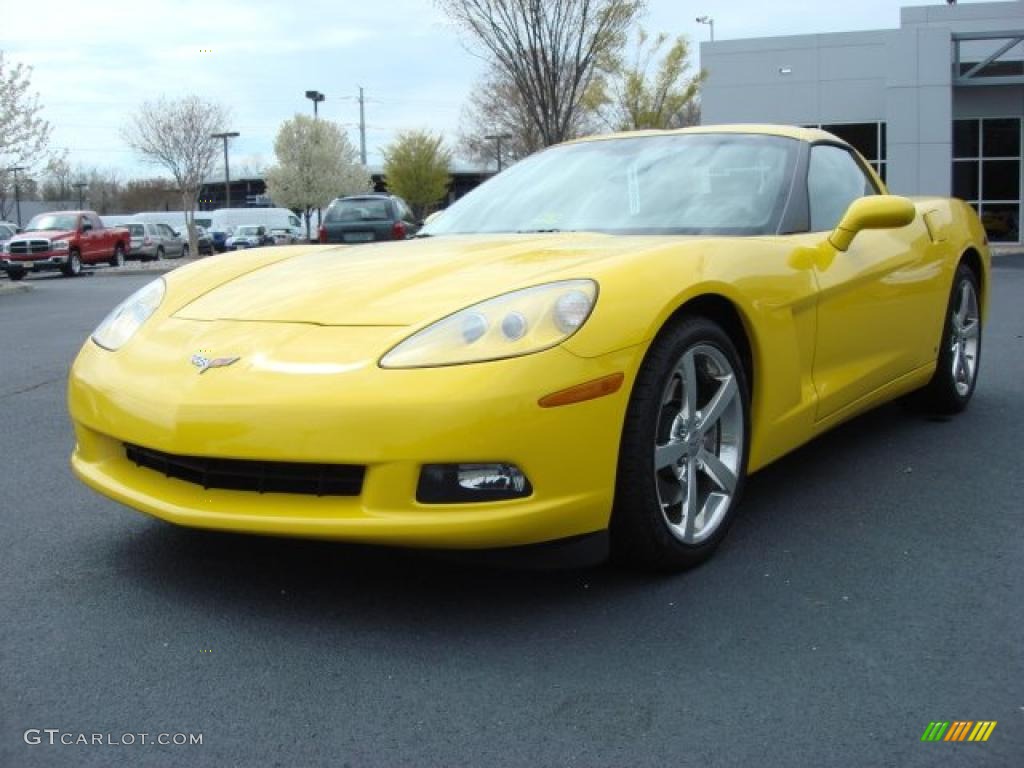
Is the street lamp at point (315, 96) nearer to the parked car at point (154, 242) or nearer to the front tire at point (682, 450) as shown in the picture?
the parked car at point (154, 242)

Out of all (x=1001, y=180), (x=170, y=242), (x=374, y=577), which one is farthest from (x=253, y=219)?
(x=374, y=577)

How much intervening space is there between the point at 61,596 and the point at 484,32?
765 inches

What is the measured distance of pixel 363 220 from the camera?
18.6 m

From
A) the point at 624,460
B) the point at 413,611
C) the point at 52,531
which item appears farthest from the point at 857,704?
the point at 52,531

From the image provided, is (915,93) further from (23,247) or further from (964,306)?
A: (23,247)

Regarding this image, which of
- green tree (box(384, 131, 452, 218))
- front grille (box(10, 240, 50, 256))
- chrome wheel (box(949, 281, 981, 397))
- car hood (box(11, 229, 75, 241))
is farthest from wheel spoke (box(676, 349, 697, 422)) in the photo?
green tree (box(384, 131, 452, 218))

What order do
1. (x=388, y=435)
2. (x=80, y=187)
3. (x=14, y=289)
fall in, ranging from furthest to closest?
(x=80, y=187) < (x=14, y=289) < (x=388, y=435)

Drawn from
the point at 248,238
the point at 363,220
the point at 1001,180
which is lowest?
the point at 363,220

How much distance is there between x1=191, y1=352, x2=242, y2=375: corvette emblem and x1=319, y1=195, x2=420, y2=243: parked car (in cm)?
1543

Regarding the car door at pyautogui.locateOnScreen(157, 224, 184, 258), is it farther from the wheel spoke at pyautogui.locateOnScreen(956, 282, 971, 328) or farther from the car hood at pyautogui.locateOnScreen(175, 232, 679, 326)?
the car hood at pyautogui.locateOnScreen(175, 232, 679, 326)

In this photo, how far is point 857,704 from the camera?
2281mm

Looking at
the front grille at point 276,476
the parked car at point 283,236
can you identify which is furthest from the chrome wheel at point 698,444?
the parked car at point 283,236

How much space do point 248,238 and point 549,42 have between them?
23.3 m

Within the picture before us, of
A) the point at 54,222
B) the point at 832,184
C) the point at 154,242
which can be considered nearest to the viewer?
the point at 832,184
